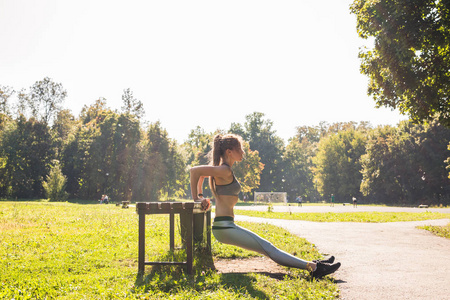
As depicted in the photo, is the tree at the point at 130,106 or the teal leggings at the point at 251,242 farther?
the tree at the point at 130,106

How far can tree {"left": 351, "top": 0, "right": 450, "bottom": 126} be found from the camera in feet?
33.8

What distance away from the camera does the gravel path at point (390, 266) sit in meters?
4.47

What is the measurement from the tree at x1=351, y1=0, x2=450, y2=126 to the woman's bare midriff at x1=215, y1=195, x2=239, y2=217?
25.9 feet

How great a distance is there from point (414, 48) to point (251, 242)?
28.0 ft

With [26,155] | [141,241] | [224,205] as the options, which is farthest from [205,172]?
[26,155]

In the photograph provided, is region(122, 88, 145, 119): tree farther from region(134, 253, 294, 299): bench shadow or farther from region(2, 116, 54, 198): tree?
region(134, 253, 294, 299): bench shadow

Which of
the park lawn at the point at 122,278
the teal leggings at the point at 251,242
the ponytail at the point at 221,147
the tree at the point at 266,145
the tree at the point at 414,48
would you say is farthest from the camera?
the tree at the point at 266,145

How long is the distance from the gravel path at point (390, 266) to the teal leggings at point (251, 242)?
2.30 ft

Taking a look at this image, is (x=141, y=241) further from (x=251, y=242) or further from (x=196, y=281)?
(x=251, y=242)

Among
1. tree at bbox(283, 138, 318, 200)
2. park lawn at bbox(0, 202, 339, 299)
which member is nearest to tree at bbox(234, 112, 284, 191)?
tree at bbox(283, 138, 318, 200)

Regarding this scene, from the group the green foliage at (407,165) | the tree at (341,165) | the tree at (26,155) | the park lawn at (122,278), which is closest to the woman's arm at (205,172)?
the park lawn at (122,278)

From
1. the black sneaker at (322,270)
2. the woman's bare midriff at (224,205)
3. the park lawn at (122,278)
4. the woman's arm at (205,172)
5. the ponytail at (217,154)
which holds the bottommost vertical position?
the park lawn at (122,278)

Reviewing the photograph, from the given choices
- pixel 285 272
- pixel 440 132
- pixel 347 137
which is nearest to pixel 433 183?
pixel 440 132

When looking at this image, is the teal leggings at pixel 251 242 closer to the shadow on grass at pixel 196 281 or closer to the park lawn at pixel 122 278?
the park lawn at pixel 122 278
